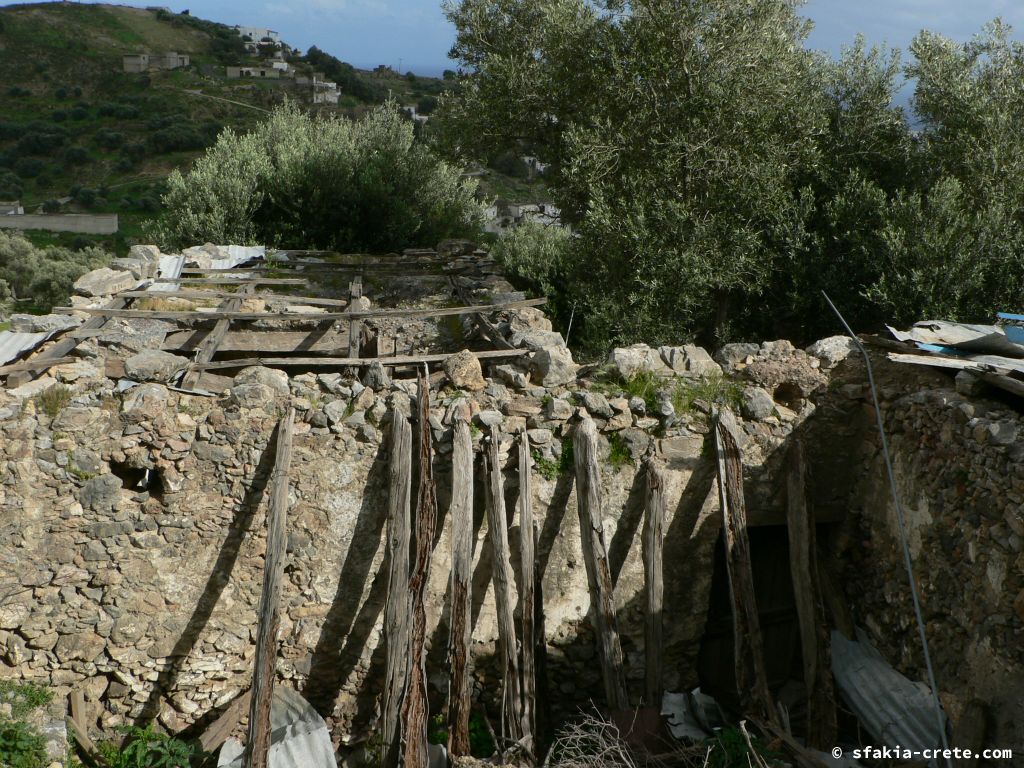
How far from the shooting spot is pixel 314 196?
652 inches

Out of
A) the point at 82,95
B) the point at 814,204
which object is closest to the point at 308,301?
the point at 814,204

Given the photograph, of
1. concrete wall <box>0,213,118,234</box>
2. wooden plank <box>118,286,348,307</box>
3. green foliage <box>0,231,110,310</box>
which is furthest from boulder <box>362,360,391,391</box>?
concrete wall <box>0,213,118,234</box>

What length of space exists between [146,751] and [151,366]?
10.7 feet

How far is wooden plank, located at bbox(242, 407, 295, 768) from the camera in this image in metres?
5.95

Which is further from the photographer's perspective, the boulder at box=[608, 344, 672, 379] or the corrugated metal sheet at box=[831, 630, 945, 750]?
the boulder at box=[608, 344, 672, 379]

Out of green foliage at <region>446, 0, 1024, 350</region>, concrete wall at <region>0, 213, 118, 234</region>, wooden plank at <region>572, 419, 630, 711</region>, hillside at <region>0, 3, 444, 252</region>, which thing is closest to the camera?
wooden plank at <region>572, 419, 630, 711</region>

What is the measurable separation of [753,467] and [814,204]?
561 cm

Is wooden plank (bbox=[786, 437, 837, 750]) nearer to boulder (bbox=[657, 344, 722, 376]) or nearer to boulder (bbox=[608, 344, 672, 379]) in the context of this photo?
boulder (bbox=[657, 344, 722, 376])

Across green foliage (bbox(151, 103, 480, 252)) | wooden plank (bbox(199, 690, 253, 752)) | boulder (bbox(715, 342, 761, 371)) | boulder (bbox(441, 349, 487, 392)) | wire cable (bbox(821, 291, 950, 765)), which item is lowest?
wooden plank (bbox(199, 690, 253, 752))

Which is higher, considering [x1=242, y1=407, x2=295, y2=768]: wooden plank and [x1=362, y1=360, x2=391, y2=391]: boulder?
[x1=362, y1=360, x2=391, y2=391]: boulder

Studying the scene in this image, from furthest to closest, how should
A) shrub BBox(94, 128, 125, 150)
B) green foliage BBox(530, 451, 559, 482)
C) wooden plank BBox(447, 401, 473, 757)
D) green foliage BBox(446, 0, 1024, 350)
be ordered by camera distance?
shrub BBox(94, 128, 125, 150) → green foliage BBox(446, 0, 1024, 350) → green foliage BBox(530, 451, 559, 482) → wooden plank BBox(447, 401, 473, 757)

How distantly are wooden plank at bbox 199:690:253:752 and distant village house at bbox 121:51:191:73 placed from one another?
50466mm

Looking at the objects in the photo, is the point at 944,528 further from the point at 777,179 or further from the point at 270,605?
the point at 777,179

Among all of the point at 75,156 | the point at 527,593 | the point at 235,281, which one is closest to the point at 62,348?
the point at 235,281
